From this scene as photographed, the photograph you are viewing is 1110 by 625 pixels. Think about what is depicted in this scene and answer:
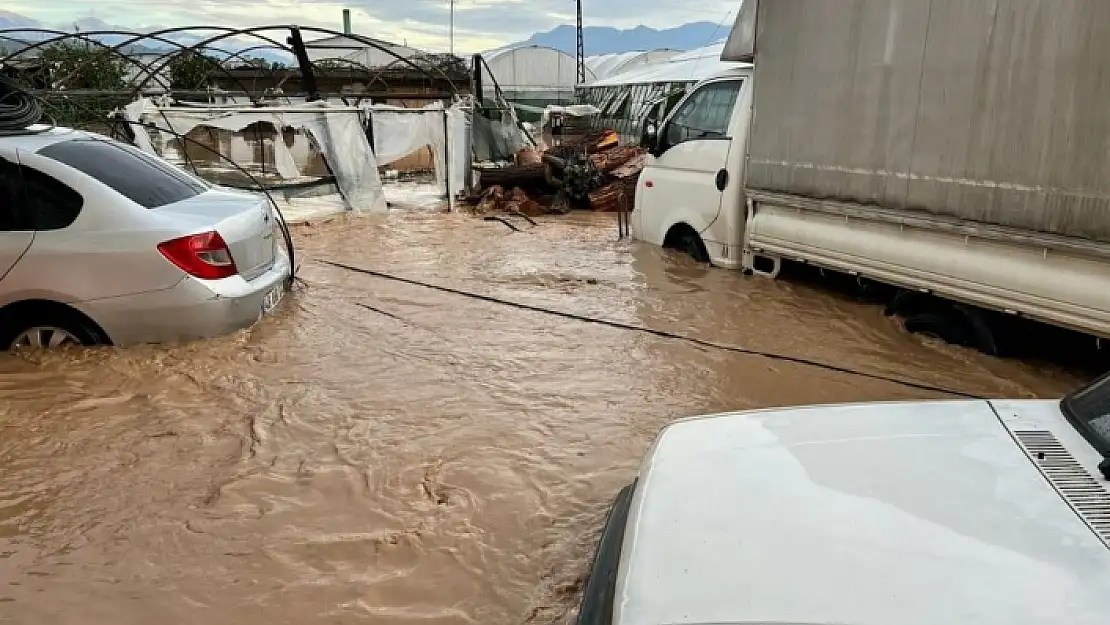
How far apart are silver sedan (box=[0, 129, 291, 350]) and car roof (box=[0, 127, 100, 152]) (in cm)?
1

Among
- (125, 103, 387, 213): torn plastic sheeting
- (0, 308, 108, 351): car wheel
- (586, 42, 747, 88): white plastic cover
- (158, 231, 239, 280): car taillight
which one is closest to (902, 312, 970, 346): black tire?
(158, 231, 239, 280): car taillight

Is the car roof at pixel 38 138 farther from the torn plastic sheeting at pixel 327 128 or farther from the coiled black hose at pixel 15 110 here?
the torn plastic sheeting at pixel 327 128

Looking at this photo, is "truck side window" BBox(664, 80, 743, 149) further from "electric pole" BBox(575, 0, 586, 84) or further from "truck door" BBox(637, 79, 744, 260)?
"electric pole" BBox(575, 0, 586, 84)

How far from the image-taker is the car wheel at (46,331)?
17.8 feet

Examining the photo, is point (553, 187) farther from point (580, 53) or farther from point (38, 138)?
point (580, 53)

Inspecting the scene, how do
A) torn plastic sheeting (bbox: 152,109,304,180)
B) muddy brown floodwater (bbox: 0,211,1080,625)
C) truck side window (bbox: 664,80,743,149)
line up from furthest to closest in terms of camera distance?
torn plastic sheeting (bbox: 152,109,304,180), truck side window (bbox: 664,80,743,149), muddy brown floodwater (bbox: 0,211,1080,625)

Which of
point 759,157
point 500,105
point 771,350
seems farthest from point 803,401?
point 500,105

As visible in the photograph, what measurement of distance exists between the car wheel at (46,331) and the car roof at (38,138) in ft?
3.55

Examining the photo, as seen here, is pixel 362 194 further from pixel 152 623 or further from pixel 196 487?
pixel 152 623

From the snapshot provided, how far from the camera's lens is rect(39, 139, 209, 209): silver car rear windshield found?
5531 millimetres

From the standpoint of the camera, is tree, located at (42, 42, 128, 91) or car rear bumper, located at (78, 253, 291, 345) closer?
car rear bumper, located at (78, 253, 291, 345)

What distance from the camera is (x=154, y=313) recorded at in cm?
550

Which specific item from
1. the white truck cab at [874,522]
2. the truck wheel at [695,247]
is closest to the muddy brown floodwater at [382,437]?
the truck wheel at [695,247]

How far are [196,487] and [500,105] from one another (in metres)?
15.6
